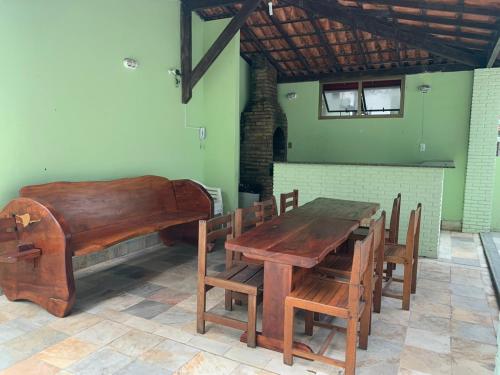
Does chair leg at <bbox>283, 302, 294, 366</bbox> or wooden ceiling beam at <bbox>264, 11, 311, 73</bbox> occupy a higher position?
wooden ceiling beam at <bbox>264, 11, 311, 73</bbox>

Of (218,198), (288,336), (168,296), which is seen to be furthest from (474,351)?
(218,198)

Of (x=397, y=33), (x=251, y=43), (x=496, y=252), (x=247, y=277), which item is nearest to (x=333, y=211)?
(x=247, y=277)

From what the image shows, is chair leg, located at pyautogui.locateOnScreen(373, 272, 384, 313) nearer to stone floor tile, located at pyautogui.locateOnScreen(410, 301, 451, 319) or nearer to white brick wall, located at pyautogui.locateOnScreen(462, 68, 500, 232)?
stone floor tile, located at pyautogui.locateOnScreen(410, 301, 451, 319)

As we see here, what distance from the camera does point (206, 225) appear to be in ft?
8.11

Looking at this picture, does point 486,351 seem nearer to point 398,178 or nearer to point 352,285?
point 352,285

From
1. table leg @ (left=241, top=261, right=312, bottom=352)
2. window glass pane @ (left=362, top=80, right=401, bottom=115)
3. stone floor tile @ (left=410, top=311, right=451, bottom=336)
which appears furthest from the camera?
window glass pane @ (left=362, top=80, right=401, bottom=115)

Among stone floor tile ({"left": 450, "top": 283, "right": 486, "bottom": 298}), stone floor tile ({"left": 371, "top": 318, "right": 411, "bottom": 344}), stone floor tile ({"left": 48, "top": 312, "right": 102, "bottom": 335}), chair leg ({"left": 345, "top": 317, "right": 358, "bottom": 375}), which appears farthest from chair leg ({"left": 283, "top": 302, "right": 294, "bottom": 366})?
stone floor tile ({"left": 450, "top": 283, "right": 486, "bottom": 298})

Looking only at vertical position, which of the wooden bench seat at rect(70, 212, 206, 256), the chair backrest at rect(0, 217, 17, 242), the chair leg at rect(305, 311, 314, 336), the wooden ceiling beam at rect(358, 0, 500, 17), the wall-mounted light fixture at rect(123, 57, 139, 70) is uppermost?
the wooden ceiling beam at rect(358, 0, 500, 17)

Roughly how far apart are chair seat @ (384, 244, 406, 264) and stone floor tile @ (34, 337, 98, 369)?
7.66 ft

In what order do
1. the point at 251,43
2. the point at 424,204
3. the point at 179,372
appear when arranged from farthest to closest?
the point at 251,43 < the point at 424,204 < the point at 179,372

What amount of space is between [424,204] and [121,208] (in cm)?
369

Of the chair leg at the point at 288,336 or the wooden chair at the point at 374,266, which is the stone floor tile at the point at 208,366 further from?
the wooden chair at the point at 374,266

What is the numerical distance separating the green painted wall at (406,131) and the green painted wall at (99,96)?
2361 millimetres

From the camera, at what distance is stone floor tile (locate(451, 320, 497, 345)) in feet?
8.50
